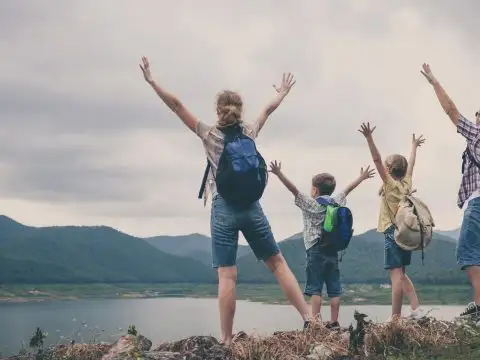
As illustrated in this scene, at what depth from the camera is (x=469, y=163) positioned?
8.45m

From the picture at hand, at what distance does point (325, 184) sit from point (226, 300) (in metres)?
3.37

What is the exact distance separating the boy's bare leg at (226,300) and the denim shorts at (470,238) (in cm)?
299

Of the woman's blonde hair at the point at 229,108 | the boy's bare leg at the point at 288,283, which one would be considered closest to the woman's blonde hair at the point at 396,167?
the boy's bare leg at the point at 288,283

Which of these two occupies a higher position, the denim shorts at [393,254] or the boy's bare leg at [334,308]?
the denim shorts at [393,254]

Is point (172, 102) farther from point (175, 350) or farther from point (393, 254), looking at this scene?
point (393, 254)

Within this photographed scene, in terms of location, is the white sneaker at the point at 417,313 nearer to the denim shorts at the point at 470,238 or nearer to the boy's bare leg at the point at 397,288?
the boy's bare leg at the point at 397,288

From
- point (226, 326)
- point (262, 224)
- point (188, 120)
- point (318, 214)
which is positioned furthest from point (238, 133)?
point (318, 214)

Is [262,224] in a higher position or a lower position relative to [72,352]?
higher

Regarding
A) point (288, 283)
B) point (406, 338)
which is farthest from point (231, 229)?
point (406, 338)

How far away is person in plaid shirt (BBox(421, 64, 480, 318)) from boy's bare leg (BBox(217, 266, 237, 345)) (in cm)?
299

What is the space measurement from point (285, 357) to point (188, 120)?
2.75 meters

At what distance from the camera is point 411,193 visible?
30.7 ft

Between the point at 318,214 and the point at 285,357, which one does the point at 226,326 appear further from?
the point at 318,214

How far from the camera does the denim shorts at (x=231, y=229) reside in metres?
7.24
